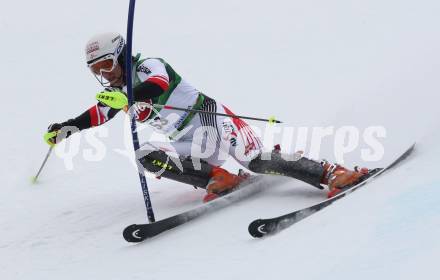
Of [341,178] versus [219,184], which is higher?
[341,178]

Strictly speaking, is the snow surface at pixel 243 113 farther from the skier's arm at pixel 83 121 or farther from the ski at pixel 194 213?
the skier's arm at pixel 83 121

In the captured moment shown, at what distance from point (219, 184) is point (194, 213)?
0.45 meters

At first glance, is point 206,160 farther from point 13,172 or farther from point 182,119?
point 13,172

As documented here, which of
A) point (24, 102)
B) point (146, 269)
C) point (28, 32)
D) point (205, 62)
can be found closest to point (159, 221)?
point (146, 269)

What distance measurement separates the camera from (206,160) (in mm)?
5875

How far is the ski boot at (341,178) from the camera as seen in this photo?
16.4 ft

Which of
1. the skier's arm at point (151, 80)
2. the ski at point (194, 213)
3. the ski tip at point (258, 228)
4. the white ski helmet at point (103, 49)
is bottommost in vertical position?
the ski at point (194, 213)

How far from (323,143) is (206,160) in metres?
1.46


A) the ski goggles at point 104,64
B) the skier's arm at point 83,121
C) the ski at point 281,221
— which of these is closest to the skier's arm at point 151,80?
A: the ski goggles at point 104,64

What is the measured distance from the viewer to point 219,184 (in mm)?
5562

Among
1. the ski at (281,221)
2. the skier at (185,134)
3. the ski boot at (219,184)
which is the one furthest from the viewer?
the ski boot at (219,184)

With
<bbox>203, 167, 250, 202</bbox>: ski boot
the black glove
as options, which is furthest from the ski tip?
the black glove

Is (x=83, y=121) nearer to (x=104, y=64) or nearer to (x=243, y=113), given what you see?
(x=104, y=64)

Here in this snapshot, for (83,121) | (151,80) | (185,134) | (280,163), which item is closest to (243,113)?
(185,134)
